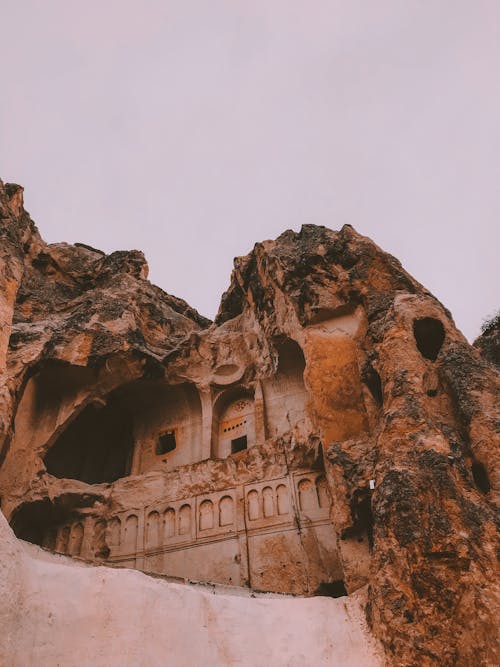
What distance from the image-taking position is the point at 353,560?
28.7ft

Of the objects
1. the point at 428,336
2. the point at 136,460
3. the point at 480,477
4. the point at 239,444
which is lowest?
the point at 480,477

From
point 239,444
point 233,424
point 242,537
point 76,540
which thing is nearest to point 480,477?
point 242,537

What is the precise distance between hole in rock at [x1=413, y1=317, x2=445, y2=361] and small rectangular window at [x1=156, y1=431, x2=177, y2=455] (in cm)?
904

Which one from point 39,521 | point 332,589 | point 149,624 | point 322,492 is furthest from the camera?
point 39,521

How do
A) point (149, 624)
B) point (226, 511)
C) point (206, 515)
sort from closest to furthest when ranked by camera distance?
point (149, 624)
point (226, 511)
point (206, 515)

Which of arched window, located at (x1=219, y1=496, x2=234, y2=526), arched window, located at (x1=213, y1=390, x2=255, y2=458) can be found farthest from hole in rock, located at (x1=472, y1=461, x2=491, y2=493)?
arched window, located at (x1=213, y1=390, x2=255, y2=458)

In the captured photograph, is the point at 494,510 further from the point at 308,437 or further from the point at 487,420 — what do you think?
the point at 308,437

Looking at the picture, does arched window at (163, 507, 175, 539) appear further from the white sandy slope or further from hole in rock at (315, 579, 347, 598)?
the white sandy slope

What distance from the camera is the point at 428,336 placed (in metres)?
10.5

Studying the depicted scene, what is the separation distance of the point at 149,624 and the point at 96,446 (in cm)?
1239

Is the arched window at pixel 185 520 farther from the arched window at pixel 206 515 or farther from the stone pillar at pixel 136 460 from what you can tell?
the stone pillar at pixel 136 460

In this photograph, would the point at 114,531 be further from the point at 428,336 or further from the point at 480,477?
the point at 480,477

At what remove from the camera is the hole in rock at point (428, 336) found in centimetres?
1038

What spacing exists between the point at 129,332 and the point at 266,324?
4061 millimetres
